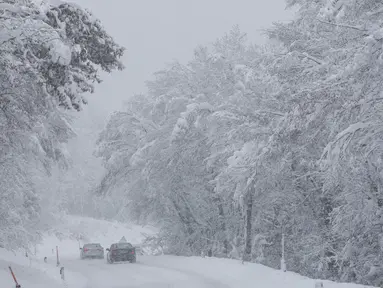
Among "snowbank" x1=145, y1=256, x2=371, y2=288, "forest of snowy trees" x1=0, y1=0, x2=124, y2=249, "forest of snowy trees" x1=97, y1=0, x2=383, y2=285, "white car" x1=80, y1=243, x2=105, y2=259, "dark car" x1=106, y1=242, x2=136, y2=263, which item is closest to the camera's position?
"forest of snowy trees" x1=0, y1=0, x2=124, y2=249

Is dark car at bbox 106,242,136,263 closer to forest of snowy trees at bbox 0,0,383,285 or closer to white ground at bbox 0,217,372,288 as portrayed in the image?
white ground at bbox 0,217,372,288

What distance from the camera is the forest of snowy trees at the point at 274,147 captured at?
1048 centimetres

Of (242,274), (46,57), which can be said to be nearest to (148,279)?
(242,274)

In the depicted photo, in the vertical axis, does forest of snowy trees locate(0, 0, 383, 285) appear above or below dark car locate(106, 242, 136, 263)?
above

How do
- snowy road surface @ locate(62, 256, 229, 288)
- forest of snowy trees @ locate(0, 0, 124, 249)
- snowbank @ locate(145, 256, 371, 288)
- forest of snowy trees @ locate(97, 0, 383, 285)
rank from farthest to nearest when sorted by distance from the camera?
snowy road surface @ locate(62, 256, 229, 288)
snowbank @ locate(145, 256, 371, 288)
forest of snowy trees @ locate(97, 0, 383, 285)
forest of snowy trees @ locate(0, 0, 124, 249)

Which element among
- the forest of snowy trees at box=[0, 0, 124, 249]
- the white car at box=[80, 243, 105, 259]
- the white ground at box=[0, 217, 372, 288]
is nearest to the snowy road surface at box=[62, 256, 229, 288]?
the white ground at box=[0, 217, 372, 288]

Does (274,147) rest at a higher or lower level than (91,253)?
higher

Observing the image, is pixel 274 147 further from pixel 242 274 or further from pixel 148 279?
pixel 148 279

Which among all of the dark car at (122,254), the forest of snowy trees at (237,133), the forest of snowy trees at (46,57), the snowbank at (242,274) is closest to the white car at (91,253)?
the forest of snowy trees at (237,133)

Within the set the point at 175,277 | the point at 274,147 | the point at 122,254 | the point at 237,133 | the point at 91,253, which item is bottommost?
the point at 91,253

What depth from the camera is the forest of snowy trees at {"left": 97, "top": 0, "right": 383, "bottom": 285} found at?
34.4 ft

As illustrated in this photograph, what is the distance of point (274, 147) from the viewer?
53.3 feet

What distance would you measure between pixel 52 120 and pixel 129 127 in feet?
42.3

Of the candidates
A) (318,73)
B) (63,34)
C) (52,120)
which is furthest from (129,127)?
(63,34)
